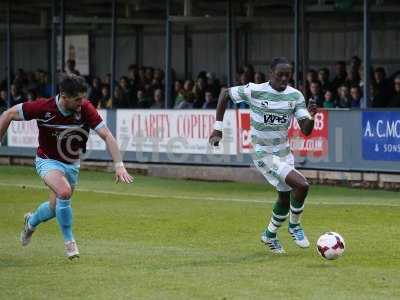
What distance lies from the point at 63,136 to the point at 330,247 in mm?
3015

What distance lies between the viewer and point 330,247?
1197cm

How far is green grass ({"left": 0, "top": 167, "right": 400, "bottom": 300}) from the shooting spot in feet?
34.0

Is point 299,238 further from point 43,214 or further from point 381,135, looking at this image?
point 381,135

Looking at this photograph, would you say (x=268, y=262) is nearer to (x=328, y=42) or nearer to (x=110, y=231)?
(x=110, y=231)

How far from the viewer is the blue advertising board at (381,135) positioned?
21.2m

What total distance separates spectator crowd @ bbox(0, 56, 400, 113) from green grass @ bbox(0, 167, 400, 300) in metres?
2.19

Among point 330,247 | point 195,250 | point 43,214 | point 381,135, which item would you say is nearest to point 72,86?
point 43,214

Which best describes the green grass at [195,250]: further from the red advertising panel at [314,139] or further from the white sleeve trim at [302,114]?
the white sleeve trim at [302,114]

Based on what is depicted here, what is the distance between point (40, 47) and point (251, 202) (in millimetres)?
19190

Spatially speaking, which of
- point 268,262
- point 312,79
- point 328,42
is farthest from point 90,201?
point 328,42

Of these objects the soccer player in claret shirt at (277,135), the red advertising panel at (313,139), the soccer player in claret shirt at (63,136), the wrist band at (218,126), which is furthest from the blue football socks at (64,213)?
the red advertising panel at (313,139)

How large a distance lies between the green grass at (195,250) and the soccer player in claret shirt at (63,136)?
56cm

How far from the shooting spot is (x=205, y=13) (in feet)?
100

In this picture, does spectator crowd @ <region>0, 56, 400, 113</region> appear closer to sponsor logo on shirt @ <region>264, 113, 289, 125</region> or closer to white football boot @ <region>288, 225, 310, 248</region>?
sponsor logo on shirt @ <region>264, 113, 289, 125</region>
